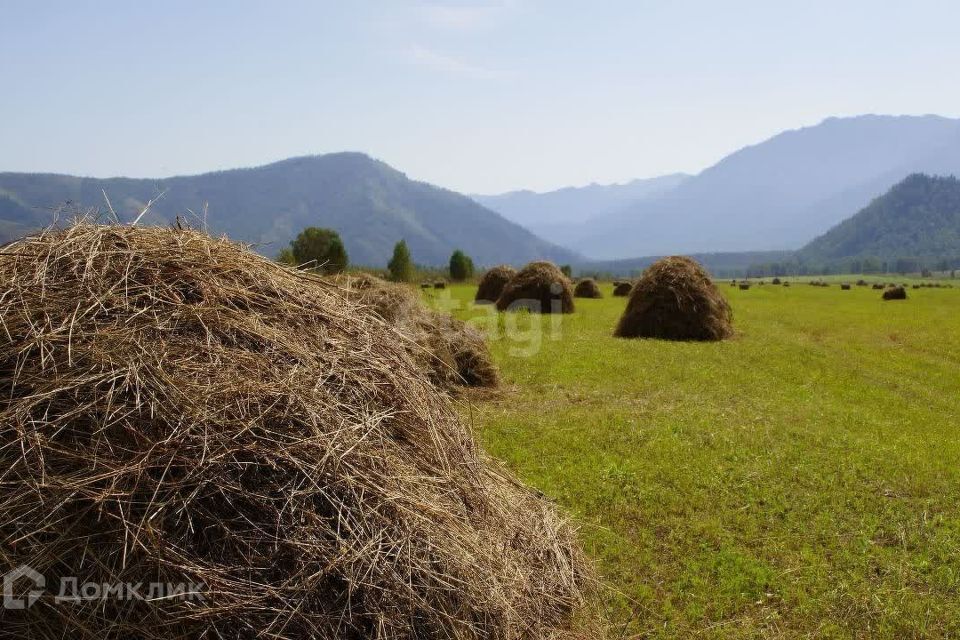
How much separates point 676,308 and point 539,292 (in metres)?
9.39

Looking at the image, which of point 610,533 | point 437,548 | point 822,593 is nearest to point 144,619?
point 437,548

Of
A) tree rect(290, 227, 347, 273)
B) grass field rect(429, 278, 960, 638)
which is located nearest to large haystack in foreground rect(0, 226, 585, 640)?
grass field rect(429, 278, 960, 638)

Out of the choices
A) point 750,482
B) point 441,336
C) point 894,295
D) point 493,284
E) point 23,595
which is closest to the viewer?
point 23,595

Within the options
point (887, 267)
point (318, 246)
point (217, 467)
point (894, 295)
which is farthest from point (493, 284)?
point (887, 267)

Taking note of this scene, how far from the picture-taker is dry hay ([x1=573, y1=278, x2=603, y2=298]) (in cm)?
4091

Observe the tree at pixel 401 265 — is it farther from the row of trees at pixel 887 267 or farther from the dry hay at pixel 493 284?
the row of trees at pixel 887 267

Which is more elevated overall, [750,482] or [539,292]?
[539,292]

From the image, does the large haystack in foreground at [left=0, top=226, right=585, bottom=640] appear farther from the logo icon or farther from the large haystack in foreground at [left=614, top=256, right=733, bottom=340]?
the large haystack in foreground at [left=614, top=256, right=733, bottom=340]

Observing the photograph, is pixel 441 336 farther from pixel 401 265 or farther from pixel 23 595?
pixel 401 265

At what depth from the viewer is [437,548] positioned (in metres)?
3.35

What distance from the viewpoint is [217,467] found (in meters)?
3.05

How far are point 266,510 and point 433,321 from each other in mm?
10238

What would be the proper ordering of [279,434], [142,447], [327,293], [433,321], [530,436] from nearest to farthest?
[142,447]
[279,434]
[327,293]
[530,436]
[433,321]

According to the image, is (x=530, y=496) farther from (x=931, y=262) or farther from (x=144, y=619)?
(x=931, y=262)
